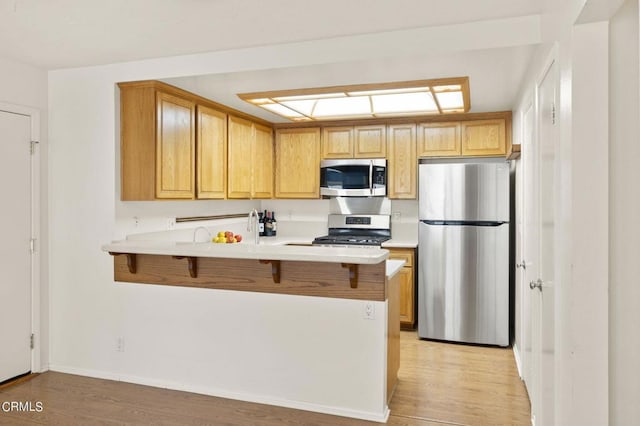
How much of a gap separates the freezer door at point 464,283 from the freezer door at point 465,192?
122 mm

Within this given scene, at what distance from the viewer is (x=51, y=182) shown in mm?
3793

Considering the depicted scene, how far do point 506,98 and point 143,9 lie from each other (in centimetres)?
307

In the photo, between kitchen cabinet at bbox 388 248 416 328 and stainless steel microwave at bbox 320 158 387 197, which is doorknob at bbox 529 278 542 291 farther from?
stainless steel microwave at bbox 320 158 387 197

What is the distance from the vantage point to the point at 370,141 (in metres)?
5.35

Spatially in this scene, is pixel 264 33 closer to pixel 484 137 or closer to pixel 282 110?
pixel 282 110

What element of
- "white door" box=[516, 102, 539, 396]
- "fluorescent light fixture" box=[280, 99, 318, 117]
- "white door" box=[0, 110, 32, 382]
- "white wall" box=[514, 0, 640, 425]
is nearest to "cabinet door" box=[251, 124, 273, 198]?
"fluorescent light fixture" box=[280, 99, 318, 117]

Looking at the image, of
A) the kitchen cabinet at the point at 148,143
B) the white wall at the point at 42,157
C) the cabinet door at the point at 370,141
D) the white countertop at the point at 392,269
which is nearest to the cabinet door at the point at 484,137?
the cabinet door at the point at 370,141

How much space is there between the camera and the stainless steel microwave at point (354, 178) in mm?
5297

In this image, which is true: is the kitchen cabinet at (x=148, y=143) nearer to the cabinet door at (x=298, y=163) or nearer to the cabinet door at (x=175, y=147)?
the cabinet door at (x=175, y=147)

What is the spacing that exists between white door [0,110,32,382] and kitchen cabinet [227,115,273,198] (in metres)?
1.70

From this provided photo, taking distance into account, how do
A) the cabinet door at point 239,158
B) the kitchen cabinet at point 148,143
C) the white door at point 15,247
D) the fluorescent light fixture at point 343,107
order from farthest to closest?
the cabinet door at point 239,158 < the fluorescent light fixture at point 343,107 < the kitchen cabinet at point 148,143 < the white door at point 15,247

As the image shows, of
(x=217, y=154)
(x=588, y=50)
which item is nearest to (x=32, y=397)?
(x=217, y=154)

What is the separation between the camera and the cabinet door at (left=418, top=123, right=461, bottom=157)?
5.06 meters

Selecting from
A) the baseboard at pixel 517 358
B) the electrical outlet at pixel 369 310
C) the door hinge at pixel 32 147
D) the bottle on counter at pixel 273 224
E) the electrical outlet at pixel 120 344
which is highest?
the door hinge at pixel 32 147
